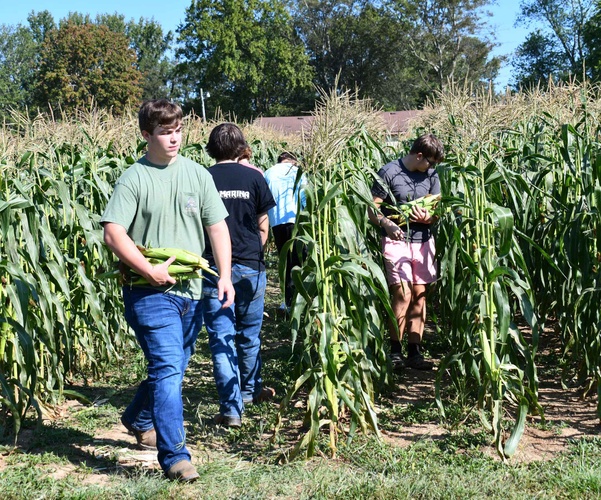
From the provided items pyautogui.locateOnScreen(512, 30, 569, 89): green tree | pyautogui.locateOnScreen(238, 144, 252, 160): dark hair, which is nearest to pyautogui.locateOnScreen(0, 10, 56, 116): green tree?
pyautogui.locateOnScreen(512, 30, 569, 89): green tree

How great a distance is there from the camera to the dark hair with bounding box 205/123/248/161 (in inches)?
208

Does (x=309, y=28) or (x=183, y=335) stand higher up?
(x=309, y=28)

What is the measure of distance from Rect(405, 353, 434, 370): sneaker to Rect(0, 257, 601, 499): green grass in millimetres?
668

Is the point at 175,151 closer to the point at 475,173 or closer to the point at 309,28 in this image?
the point at 475,173

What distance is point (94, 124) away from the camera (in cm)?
752

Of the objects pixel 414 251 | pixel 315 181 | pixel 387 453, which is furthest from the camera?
pixel 414 251

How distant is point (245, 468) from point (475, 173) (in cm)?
232

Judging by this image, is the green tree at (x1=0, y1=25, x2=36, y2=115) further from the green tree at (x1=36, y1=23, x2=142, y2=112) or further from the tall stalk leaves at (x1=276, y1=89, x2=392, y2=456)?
the tall stalk leaves at (x1=276, y1=89, x2=392, y2=456)

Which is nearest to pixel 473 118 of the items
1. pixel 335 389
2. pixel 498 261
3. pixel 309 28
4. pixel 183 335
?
pixel 498 261

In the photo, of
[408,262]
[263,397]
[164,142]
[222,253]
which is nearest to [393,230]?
[408,262]

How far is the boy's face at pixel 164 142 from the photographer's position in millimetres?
3850

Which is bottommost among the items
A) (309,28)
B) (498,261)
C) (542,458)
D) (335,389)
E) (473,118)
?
(542,458)

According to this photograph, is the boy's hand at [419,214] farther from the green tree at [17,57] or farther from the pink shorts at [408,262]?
the green tree at [17,57]

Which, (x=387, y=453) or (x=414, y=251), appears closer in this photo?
(x=387, y=453)
